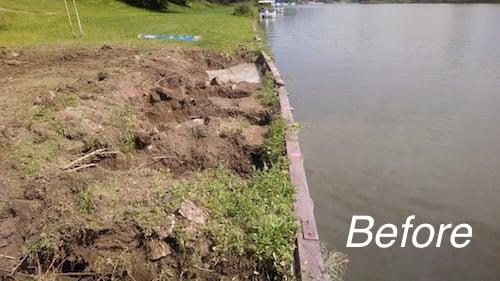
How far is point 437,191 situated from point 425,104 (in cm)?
580

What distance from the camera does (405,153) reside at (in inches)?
356

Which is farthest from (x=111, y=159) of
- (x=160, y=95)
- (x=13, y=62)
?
(x=13, y=62)

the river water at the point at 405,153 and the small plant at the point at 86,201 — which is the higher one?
the small plant at the point at 86,201

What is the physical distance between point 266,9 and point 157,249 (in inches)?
2086

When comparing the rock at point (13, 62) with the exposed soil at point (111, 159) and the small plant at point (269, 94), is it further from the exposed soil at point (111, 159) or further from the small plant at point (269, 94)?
the small plant at point (269, 94)

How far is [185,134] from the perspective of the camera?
727cm

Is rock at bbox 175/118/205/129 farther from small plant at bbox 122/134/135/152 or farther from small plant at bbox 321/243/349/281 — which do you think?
small plant at bbox 321/243/349/281

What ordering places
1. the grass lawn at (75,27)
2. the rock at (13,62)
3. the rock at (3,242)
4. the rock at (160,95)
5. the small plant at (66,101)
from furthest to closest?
the grass lawn at (75,27)
the rock at (13,62)
the rock at (160,95)
the small plant at (66,101)
the rock at (3,242)

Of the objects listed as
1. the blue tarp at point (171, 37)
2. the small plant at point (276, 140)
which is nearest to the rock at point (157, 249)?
the small plant at point (276, 140)

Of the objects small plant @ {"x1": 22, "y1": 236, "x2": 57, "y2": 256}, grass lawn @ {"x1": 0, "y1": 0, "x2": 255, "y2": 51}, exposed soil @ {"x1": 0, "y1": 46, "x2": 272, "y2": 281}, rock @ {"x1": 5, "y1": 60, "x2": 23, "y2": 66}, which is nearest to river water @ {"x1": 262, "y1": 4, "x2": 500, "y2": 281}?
exposed soil @ {"x1": 0, "y1": 46, "x2": 272, "y2": 281}

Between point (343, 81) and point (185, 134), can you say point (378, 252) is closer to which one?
point (185, 134)

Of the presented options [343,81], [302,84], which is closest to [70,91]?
[302,84]

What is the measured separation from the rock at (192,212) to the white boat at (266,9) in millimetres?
48215

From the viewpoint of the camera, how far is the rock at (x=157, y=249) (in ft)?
13.7
